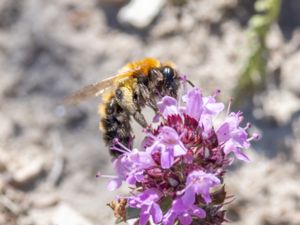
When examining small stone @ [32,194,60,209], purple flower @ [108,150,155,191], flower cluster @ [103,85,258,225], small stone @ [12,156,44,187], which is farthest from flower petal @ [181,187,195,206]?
small stone @ [12,156,44,187]

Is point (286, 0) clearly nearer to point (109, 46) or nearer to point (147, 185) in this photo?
point (109, 46)

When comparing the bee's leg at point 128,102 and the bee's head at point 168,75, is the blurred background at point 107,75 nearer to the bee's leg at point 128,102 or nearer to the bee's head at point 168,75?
the bee's leg at point 128,102

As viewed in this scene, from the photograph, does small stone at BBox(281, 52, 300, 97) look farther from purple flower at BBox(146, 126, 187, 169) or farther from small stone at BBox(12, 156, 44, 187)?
purple flower at BBox(146, 126, 187, 169)

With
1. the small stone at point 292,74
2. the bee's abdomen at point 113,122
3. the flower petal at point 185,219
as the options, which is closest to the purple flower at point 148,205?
the flower petal at point 185,219

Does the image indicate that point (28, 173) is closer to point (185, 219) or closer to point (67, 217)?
point (67, 217)

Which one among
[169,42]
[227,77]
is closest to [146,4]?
[169,42]

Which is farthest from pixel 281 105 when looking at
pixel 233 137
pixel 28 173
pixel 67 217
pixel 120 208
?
pixel 120 208

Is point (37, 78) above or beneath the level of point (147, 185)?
above
